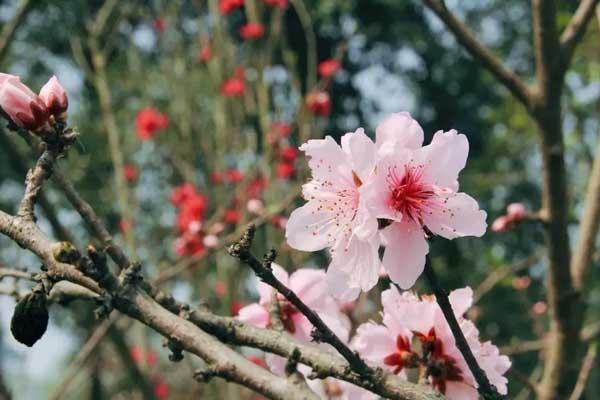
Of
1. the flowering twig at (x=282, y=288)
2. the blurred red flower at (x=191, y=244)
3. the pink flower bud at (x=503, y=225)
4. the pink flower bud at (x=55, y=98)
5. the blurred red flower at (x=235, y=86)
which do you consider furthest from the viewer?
the blurred red flower at (x=235, y=86)

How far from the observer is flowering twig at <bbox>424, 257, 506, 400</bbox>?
0.86 meters

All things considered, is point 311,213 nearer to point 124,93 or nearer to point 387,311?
point 387,311

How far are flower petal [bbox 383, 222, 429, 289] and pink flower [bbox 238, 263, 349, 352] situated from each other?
0.35 meters

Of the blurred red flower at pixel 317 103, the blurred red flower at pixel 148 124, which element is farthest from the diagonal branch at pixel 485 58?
the blurred red flower at pixel 148 124

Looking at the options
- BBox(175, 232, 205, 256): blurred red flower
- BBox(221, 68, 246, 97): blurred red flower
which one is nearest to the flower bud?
BBox(175, 232, 205, 256): blurred red flower

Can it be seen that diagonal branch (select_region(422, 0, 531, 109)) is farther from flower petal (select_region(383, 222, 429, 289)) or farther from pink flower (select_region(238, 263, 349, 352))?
flower petal (select_region(383, 222, 429, 289))

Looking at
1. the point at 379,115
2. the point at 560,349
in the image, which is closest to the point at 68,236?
the point at 560,349

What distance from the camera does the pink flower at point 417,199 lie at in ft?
3.09

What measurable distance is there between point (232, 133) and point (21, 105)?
4072mm

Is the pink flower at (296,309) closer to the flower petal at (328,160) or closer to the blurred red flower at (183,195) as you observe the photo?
the flower petal at (328,160)

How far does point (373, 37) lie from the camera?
11.6m

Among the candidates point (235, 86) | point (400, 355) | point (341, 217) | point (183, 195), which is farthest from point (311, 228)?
point (235, 86)

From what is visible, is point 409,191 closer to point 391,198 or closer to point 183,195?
point 391,198

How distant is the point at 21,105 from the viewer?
1.01 m
